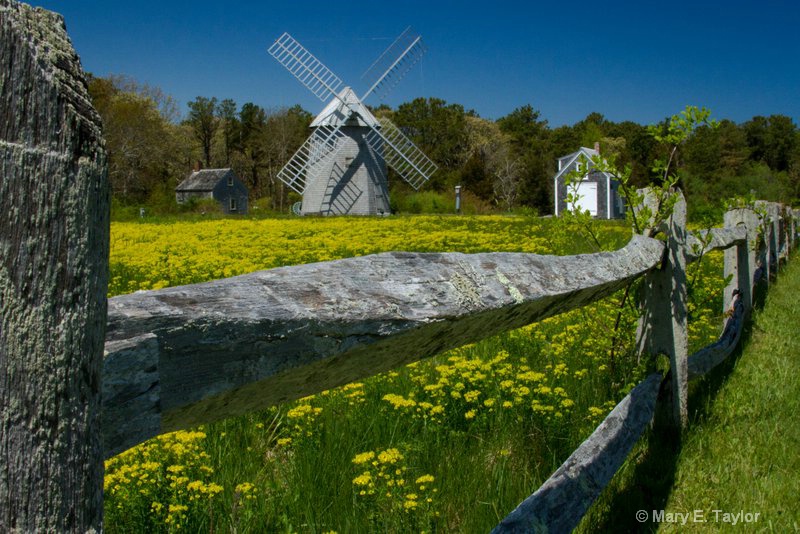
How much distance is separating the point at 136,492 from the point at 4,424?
1.96 meters

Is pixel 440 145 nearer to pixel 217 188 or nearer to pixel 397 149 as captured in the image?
pixel 217 188

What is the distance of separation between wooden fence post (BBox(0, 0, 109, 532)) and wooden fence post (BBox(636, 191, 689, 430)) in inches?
135

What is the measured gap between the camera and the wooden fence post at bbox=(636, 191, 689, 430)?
148 inches

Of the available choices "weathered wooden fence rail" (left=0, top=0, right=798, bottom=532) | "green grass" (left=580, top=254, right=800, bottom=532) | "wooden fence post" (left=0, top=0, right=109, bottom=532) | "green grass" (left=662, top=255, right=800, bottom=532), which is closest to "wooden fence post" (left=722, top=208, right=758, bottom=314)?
"green grass" (left=662, top=255, right=800, bottom=532)

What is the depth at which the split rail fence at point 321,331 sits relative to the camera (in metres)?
1.01

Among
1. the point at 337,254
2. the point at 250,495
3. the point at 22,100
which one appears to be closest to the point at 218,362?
the point at 22,100

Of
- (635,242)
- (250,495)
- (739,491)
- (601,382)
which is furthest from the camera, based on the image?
(601,382)

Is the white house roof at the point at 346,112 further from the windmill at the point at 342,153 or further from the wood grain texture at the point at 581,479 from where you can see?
the wood grain texture at the point at 581,479

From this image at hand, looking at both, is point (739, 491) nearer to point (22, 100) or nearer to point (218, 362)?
point (218, 362)

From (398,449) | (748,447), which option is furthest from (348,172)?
(398,449)

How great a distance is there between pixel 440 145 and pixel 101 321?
7686cm

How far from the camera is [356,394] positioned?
3660 mm

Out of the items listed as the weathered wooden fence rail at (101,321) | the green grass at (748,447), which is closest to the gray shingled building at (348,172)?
the green grass at (748,447)
